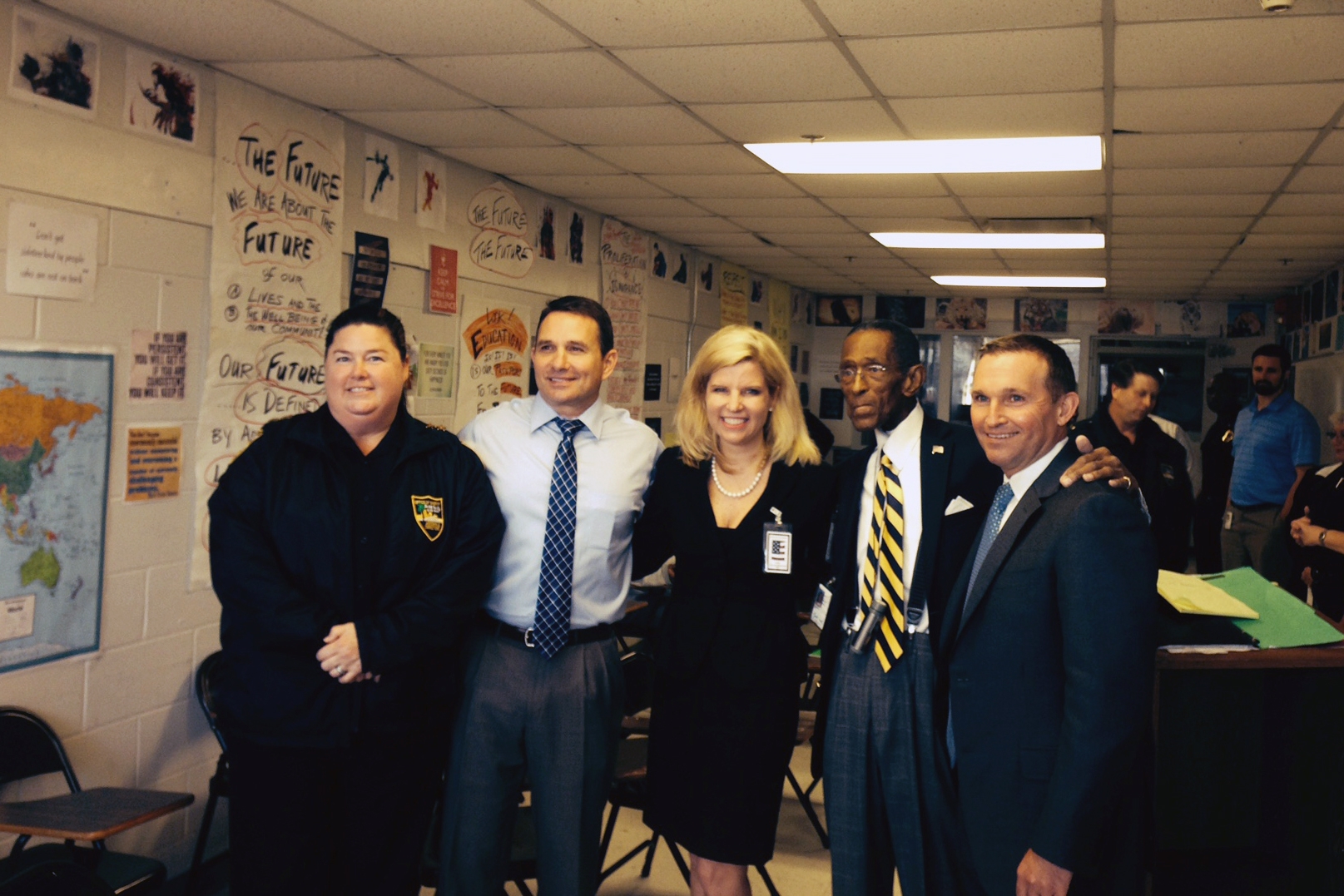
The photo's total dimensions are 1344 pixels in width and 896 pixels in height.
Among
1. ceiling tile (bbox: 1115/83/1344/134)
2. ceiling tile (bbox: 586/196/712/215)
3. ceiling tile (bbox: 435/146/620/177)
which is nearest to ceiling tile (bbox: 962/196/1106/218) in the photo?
ceiling tile (bbox: 1115/83/1344/134)

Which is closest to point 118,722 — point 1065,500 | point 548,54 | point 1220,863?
point 548,54

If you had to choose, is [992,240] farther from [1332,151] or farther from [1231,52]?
[1231,52]

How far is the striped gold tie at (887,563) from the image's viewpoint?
7.22ft

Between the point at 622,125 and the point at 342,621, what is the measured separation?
2.55m

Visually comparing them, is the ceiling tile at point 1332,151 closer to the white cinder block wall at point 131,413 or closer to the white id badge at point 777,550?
the white id badge at point 777,550

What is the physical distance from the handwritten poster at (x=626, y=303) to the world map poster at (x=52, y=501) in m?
3.61

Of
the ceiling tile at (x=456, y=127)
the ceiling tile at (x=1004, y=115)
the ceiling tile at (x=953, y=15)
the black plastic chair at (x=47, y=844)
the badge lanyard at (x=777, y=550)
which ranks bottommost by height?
the black plastic chair at (x=47, y=844)

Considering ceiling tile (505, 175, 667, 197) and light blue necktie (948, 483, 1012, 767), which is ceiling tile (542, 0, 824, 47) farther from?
ceiling tile (505, 175, 667, 197)

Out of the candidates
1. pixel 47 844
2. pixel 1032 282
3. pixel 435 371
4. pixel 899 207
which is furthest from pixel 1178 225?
pixel 47 844

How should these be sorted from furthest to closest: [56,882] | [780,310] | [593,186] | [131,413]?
[780,310] → [593,186] → [131,413] → [56,882]

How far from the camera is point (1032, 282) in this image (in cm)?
880

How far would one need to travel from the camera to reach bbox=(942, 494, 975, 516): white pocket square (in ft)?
7.49

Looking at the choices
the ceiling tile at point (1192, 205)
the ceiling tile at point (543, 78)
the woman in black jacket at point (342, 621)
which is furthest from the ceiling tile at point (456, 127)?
the ceiling tile at point (1192, 205)

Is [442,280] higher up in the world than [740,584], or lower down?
higher up
